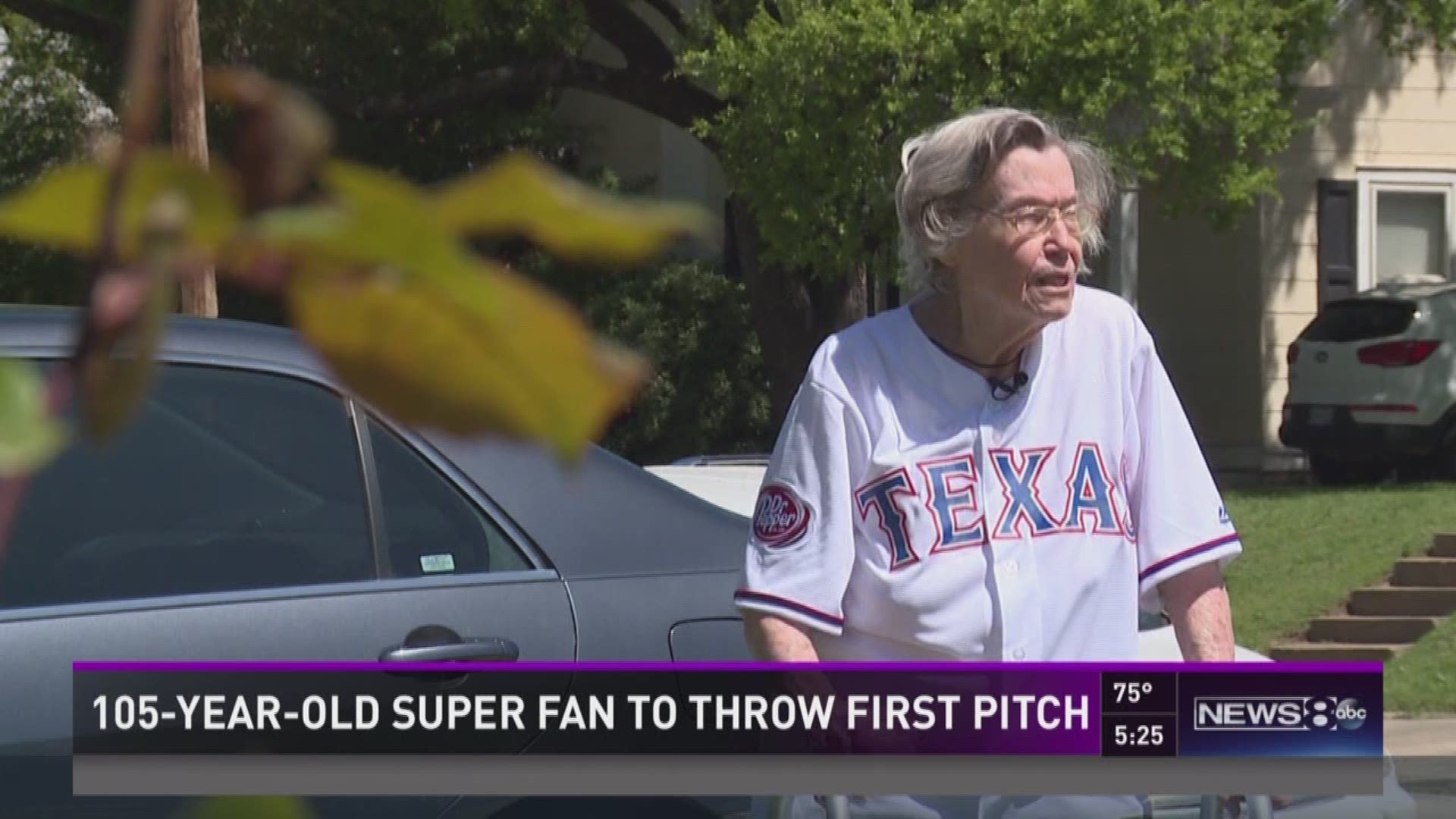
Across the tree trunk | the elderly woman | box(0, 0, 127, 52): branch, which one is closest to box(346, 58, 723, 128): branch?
the tree trunk

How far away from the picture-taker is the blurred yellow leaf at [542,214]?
13.4 inches

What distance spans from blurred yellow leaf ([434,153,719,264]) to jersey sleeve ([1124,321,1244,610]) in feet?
8.65

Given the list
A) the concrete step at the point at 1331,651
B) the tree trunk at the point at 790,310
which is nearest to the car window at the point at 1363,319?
the tree trunk at the point at 790,310

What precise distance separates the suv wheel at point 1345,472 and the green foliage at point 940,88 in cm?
312

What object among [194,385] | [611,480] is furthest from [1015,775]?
[194,385]

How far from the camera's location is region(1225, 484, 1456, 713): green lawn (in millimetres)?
10758

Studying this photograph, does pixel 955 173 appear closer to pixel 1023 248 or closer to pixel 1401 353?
Result: pixel 1023 248

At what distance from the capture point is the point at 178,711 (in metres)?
3.02

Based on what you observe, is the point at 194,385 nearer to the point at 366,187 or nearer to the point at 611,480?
the point at 611,480

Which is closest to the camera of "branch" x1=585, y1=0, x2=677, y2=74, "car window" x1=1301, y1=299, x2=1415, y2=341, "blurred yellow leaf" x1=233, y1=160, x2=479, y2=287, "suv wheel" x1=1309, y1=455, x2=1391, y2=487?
"blurred yellow leaf" x1=233, y1=160, x2=479, y2=287

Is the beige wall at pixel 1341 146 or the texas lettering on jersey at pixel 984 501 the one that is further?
the beige wall at pixel 1341 146

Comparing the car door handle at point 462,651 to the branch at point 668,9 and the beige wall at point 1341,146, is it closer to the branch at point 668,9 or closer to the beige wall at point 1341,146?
the branch at point 668,9

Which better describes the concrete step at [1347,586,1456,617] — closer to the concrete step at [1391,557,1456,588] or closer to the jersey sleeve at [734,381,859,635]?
the concrete step at [1391,557,1456,588]

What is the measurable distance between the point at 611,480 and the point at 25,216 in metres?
3.27
